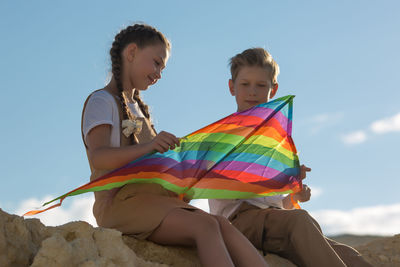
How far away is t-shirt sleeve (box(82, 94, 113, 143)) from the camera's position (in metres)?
3.16

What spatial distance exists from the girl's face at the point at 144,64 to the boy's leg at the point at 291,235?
1.20 m

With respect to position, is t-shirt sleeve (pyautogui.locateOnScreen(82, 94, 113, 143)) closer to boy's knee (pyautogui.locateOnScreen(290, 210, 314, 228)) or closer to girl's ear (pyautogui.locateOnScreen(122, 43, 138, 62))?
girl's ear (pyautogui.locateOnScreen(122, 43, 138, 62))

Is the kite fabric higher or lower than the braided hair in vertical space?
lower

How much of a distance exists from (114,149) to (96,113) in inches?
10.9

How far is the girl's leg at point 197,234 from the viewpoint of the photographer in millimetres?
2672

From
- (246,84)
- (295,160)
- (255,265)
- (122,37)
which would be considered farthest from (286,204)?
(122,37)

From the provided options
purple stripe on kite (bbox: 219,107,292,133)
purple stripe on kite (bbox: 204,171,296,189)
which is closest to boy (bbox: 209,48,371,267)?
purple stripe on kite (bbox: 204,171,296,189)

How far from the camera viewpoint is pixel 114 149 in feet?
10.1

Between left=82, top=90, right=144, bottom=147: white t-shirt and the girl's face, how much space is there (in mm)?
269

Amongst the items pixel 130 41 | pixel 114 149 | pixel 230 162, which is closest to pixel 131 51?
pixel 130 41

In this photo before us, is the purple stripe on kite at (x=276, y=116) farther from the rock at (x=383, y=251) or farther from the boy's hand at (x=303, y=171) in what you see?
→ the rock at (x=383, y=251)

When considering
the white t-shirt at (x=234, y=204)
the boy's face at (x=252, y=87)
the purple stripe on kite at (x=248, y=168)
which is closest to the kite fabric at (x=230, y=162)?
the purple stripe on kite at (x=248, y=168)

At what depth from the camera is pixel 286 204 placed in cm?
406

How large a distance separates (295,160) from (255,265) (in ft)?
4.50
